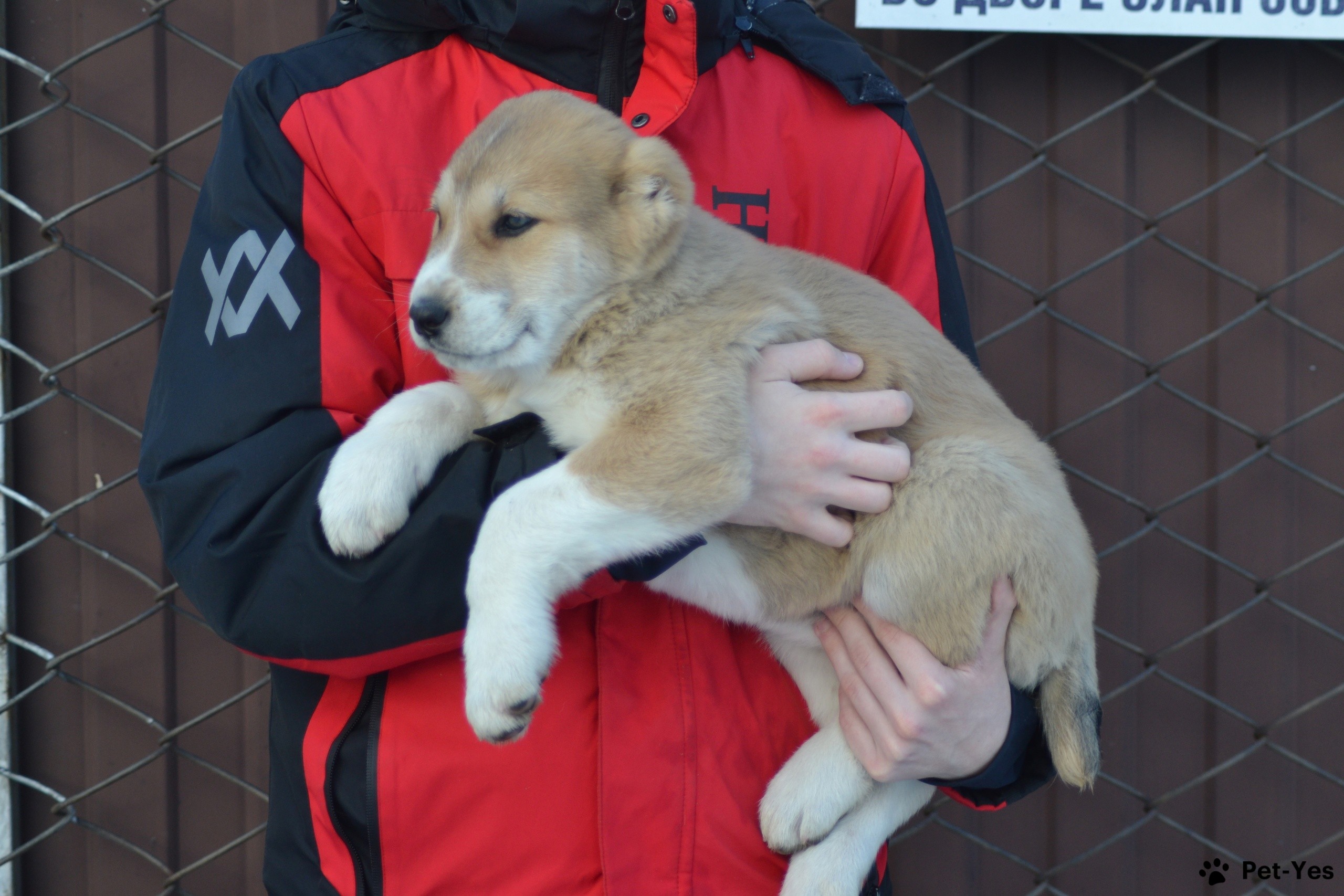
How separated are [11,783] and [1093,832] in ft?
10.3

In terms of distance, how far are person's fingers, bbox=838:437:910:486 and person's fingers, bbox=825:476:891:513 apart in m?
0.01

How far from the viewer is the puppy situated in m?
1.64

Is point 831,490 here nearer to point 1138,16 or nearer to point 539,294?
point 539,294

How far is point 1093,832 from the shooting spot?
9.77ft

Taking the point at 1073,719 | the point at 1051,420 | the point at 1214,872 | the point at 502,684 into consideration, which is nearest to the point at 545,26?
the point at 502,684

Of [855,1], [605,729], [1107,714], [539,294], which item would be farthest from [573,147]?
[1107,714]

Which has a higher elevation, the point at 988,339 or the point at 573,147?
the point at 573,147

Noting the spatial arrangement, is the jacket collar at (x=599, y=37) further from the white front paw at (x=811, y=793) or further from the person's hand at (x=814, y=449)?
the white front paw at (x=811, y=793)

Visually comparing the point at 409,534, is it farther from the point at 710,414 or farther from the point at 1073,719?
the point at 1073,719

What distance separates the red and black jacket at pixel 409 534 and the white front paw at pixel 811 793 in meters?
0.04

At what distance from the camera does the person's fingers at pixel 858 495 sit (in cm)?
169

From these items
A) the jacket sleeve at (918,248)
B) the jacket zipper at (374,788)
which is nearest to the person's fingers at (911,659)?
the jacket sleeve at (918,248)

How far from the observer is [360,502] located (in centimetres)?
155

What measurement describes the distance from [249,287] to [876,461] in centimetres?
113
